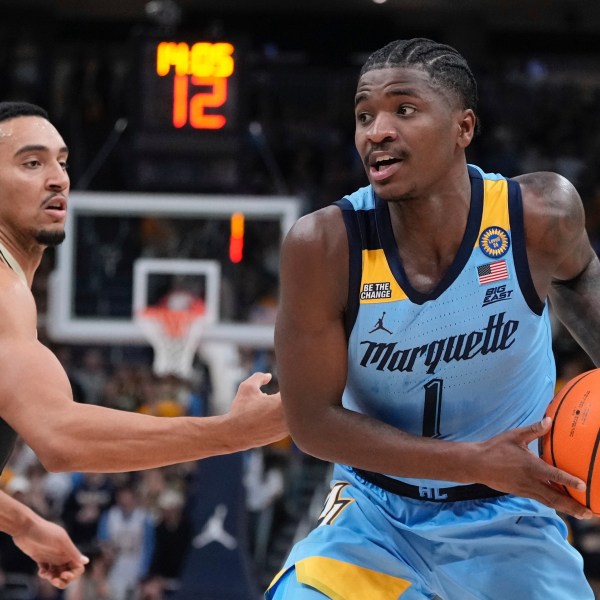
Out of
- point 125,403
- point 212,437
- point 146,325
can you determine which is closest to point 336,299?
point 212,437

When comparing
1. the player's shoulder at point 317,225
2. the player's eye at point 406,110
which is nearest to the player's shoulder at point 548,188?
the player's eye at point 406,110

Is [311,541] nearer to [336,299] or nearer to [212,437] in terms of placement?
[212,437]

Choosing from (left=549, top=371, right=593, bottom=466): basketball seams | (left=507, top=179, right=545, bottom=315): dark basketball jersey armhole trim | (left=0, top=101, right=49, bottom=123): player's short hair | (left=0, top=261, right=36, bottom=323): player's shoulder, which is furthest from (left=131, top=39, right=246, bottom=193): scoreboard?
(left=549, top=371, right=593, bottom=466): basketball seams

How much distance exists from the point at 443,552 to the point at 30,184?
1.77 meters

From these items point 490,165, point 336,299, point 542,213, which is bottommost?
point 336,299

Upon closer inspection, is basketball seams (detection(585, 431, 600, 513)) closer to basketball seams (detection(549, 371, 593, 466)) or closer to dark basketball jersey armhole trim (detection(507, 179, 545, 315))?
basketball seams (detection(549, 371, 593, 466))

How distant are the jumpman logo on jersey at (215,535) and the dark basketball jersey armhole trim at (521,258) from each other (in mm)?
5879

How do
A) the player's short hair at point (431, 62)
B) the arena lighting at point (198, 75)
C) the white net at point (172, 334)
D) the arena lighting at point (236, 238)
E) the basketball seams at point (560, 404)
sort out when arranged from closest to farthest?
the basketball seams at point (560, 404) → the player's short hair at point (431, 62) → the arena lighting at point (198, 75) → the white net at point (172, 334) → the arena lighting at point (236, 238)

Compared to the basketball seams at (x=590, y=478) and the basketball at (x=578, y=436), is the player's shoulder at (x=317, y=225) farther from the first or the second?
the basketball seams at (x=590, y=478)

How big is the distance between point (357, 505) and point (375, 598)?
1.03 feet

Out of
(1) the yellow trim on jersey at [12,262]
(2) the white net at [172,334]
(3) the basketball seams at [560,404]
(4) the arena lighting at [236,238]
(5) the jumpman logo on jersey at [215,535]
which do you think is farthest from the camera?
(4) the arena lighting at [236,238]

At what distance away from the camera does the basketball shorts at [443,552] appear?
10.5ft

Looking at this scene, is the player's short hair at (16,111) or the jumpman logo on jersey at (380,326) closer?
the jumpman logo on jersey at (380,326)

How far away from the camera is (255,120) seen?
14672 mm
